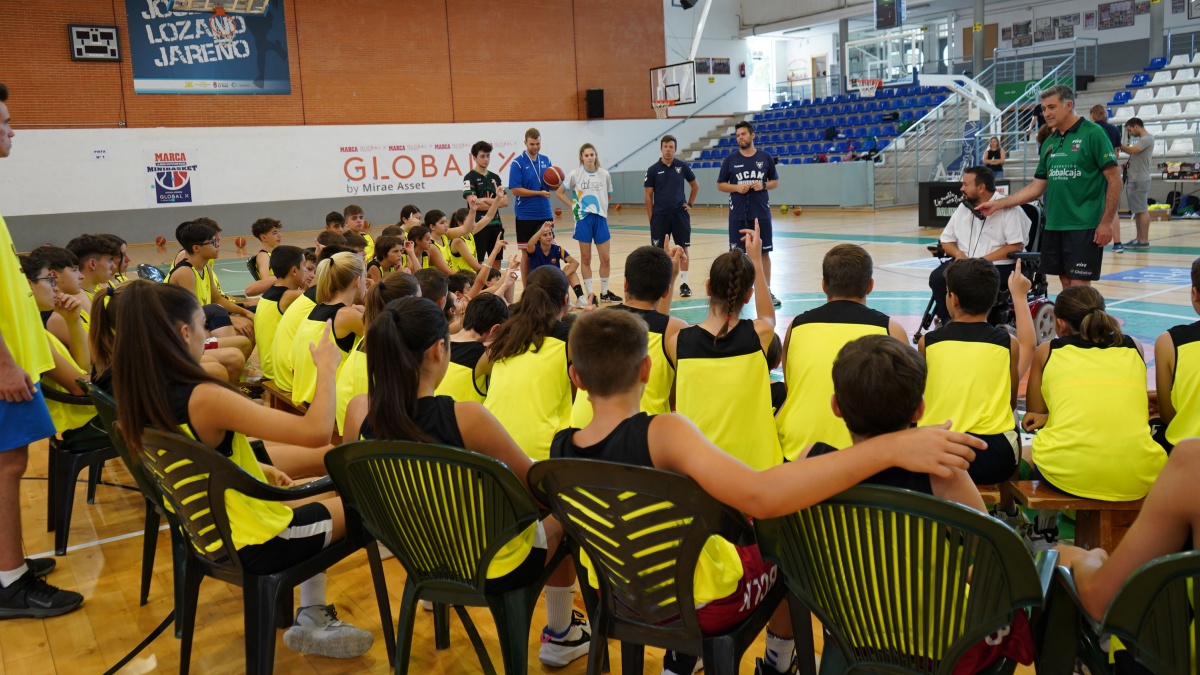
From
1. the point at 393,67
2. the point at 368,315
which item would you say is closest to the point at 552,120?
the point at 393,67

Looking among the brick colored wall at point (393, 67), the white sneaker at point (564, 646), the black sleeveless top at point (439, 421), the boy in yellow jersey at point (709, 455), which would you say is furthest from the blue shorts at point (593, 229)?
the brick colored wall at point (393, 67)

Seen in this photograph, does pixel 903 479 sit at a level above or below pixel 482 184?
below

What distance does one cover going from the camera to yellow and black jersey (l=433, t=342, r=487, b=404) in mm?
3506

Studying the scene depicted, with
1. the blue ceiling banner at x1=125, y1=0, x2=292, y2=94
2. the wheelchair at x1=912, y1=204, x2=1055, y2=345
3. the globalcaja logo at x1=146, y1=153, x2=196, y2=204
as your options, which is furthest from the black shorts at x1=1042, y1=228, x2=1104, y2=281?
the blue ceiling banner at x1=125, y1=0, x2=292, y2=94

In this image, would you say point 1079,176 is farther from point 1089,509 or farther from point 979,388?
point 1089,509

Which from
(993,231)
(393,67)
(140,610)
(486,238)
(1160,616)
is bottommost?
(140,610)

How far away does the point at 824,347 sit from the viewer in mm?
3135

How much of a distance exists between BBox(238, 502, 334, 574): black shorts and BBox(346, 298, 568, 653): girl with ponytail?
46cm

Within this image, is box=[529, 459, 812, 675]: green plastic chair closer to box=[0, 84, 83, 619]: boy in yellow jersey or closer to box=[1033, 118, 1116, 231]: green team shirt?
box=[0, 84, 83, 619]: boy in yellow jersey

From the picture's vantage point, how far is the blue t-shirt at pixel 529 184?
1027 cm

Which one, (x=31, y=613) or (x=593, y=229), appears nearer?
(x=31, y=613)

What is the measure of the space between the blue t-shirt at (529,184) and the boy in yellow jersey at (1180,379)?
776cm

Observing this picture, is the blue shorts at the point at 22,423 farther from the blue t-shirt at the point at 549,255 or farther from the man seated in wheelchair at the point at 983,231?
the blue t-shirt at the point at 549,255

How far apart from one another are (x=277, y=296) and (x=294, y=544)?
3.09 metres
